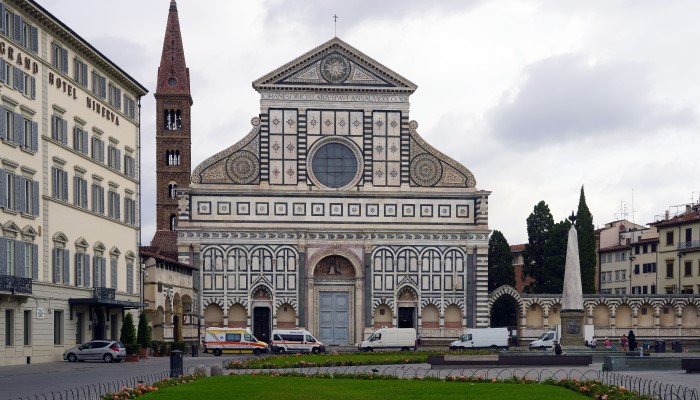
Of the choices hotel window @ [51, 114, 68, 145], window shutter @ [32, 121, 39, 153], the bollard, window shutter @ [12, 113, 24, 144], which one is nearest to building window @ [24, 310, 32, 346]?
window shutter @ [32, 121, 39, 153]

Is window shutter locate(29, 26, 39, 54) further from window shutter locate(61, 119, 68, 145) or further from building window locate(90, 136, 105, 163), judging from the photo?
building window locate(90, 136, 105, 163)

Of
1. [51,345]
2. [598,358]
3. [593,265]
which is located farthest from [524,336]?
[51,345]

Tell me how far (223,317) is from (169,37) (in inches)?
1393

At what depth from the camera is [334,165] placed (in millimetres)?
86188

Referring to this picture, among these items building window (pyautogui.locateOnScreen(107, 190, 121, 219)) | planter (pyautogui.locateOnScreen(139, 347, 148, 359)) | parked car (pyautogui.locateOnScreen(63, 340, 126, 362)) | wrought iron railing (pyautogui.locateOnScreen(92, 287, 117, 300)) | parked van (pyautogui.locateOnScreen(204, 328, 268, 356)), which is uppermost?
building window (pyautogui.locateOnScreen(107, 190, 121, 219))

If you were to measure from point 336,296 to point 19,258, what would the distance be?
38644 millimetres

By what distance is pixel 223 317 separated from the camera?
275 feet

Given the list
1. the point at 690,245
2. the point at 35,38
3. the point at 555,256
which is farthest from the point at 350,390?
the point at 690,245

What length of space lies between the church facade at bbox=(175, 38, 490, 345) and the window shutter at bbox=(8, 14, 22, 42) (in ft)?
114

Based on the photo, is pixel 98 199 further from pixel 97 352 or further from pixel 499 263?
pixel 499 263

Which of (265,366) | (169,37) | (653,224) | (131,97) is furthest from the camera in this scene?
(169,37)

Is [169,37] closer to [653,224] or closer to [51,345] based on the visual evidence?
[653,224]

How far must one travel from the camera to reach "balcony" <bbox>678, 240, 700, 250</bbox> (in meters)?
94.4

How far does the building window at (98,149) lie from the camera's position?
60.0 meters
